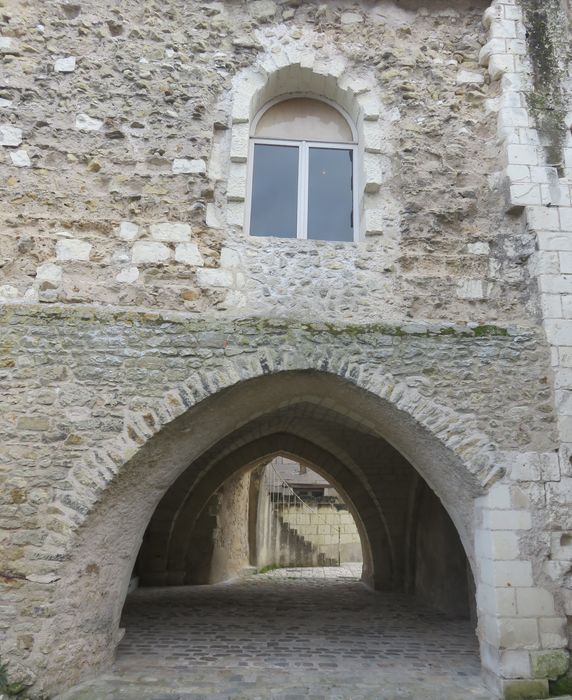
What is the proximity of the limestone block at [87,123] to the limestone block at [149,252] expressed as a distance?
1018 mm

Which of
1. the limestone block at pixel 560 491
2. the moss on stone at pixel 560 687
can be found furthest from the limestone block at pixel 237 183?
the moss on stone at pixel 560 687

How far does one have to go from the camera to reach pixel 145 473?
4.07 metres

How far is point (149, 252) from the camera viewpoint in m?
4.36

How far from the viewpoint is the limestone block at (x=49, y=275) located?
166 inches

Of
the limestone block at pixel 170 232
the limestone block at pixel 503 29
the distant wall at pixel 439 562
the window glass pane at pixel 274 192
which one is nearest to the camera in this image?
the limestone block at pixel 170 232

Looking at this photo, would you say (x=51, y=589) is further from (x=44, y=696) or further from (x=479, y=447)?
(x=479, y=447)

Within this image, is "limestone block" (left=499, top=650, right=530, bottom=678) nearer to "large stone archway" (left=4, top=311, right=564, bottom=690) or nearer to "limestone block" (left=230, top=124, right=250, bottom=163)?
"large stone archway" (left=4, top=311, right=564, bottom=690)

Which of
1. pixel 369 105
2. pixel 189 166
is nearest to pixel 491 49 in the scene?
pixel 369 105

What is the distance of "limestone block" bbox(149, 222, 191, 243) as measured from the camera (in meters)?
4.40

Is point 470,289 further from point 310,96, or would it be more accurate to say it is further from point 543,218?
point 310,96

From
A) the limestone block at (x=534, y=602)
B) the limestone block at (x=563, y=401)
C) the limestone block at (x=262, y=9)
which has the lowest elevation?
the limestone block at (x=534, y=602)

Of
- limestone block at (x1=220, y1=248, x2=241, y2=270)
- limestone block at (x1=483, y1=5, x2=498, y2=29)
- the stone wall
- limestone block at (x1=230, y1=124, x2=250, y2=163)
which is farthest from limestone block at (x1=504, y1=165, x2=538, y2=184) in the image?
limestone block at (x1=220, y1=248, x2=241, y2=270)

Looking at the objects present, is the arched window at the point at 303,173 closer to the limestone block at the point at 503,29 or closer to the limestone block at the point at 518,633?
the limestone block at the point at 503,29

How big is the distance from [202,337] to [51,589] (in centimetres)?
181
